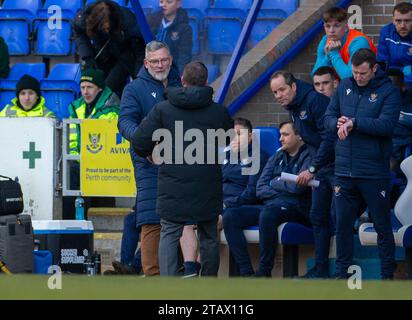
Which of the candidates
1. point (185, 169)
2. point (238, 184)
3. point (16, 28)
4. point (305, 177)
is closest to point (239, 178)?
point (238, 184)

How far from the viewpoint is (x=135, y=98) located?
1027cm

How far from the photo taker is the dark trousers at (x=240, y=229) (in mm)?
10984

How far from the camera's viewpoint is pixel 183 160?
9734 millimetres

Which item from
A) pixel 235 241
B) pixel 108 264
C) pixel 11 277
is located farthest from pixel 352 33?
pixel 11 277

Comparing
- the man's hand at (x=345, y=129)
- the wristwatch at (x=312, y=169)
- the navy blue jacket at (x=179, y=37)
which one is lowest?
the wristwatch at (x=312, y=169)

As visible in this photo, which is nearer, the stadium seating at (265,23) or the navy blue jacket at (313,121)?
the navy blue jacket at (313,121)

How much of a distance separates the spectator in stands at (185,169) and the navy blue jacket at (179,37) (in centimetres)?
271

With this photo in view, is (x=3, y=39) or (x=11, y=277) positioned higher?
(x=3, y=39)

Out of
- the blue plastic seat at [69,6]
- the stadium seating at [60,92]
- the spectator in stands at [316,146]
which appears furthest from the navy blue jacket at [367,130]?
the blue plastic seat at [69,6]

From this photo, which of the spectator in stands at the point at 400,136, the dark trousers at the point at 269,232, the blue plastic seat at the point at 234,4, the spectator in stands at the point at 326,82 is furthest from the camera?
the blue plastic seat at the point at 234,4

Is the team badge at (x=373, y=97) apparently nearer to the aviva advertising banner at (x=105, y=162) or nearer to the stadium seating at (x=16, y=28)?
the aviva advertising banner at (x=105, y=162)

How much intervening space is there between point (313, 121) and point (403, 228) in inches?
44.7
